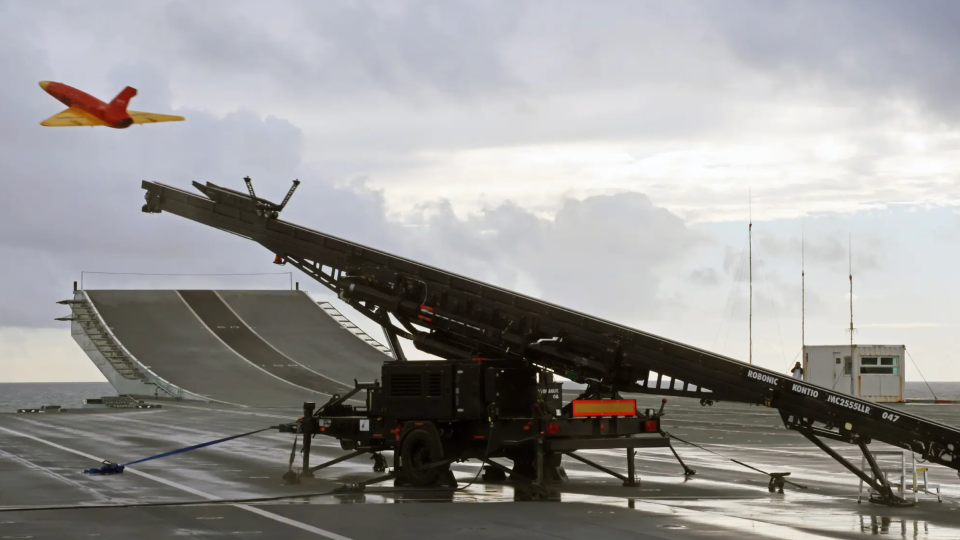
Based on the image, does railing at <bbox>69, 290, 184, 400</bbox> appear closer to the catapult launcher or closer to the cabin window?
the cabin window

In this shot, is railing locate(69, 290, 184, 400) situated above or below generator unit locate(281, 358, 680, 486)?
above

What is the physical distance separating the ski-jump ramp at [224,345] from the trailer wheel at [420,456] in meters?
38.2

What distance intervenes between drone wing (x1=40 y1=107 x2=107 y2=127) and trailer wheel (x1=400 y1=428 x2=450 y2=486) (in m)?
18.7

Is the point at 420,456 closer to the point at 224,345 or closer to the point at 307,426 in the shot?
the point at 307,426

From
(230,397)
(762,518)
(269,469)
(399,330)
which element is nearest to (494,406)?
(399,330)

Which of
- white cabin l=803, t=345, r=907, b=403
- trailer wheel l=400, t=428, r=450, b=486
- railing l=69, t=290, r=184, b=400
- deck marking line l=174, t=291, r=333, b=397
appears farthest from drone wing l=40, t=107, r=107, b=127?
white cabin l=803, t=345, r=907, b=403

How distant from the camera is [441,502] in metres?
19.2

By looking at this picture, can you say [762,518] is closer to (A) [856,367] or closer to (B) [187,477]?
(B) [187,477]

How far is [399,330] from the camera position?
930 inches

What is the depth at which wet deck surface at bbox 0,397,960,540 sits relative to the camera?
1581 centimetres

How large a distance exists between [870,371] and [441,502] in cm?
4759

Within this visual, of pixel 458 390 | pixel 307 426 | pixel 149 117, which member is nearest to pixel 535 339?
pixel 458 390

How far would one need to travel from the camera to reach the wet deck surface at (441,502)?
1581cm

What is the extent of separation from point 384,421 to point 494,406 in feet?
8.19
